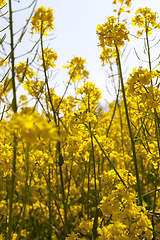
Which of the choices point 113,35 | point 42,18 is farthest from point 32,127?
point 42,18

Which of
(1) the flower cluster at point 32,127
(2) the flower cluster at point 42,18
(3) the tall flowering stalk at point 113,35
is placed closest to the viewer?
(1) the flower cluster at point 32,127

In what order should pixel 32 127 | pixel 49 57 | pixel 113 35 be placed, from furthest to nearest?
pixel 49 57
pixel 113 35
pixel 32 127

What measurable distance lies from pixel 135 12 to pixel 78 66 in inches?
45.9

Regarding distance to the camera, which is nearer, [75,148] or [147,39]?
[147,39]

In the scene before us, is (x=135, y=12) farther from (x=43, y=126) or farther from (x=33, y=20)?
(x=43, y=126)

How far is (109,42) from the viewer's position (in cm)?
188

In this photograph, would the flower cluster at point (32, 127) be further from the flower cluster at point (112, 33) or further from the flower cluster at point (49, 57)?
the flower cluster at point (49, 57)

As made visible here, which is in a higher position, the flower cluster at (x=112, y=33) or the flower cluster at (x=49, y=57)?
the flower cluster at (x=49, y=57)

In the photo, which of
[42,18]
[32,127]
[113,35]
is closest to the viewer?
[32,127]

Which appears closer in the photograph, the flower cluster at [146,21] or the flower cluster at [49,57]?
the flower cluster at [146,21]

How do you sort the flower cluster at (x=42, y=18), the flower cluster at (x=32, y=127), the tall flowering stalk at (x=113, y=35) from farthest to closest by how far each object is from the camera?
the flower cluster at (x=42, y=18) < the tall flowering stalk at (x=113, y=35) < the flower cluster at (x=32, y=127)

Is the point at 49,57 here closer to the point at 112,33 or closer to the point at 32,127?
the point at 112,33

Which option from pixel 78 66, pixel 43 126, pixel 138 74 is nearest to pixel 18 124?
pixel 43 126

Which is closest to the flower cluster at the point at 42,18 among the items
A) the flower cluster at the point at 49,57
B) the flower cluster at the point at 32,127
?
the flower cluster at the point at 49,57
